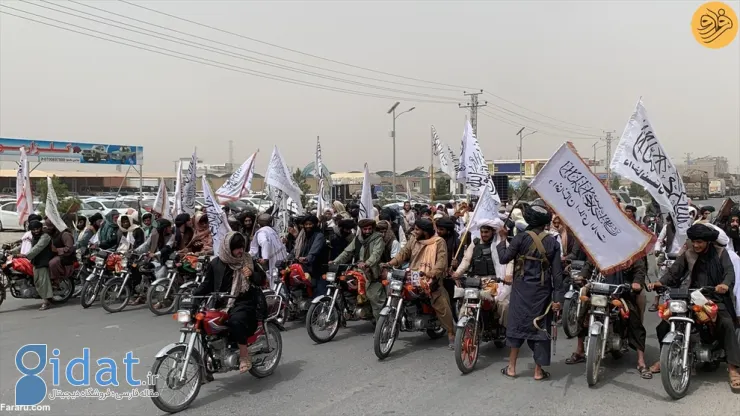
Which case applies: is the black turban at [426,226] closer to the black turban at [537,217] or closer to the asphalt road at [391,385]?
the asphalt road at [391,385]

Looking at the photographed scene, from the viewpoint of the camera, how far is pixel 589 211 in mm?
5941

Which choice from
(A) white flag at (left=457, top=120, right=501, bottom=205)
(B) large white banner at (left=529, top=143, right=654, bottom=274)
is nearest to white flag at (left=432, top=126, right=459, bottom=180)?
(A) white flag at (left=457, top=120, right=501, bottom=205)

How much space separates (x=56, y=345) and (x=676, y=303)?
7080mm

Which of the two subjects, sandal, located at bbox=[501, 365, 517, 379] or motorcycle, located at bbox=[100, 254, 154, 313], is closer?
sandal, located at bbox=[501, 365, 517, 379]

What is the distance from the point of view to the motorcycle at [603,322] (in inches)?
215

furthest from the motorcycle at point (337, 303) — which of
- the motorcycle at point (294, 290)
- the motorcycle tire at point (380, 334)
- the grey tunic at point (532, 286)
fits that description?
the grey tunic at point (532, 286)

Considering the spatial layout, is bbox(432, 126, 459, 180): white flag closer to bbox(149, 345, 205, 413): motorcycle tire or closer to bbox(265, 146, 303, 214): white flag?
bbox(265, 146, 303, 214): white flag

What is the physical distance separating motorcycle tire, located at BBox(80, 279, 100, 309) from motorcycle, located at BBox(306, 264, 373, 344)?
14.9 ft

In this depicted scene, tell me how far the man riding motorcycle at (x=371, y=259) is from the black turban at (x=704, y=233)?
3731mm

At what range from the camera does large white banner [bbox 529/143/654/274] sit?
5.78m

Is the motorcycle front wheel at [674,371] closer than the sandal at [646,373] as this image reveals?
Yes

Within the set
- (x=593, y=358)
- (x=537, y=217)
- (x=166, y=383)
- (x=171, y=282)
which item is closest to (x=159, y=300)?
(x=171, y=282)

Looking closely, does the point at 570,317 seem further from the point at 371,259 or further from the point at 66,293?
the point at 66,293

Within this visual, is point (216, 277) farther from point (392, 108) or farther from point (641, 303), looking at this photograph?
point (392, 108)
